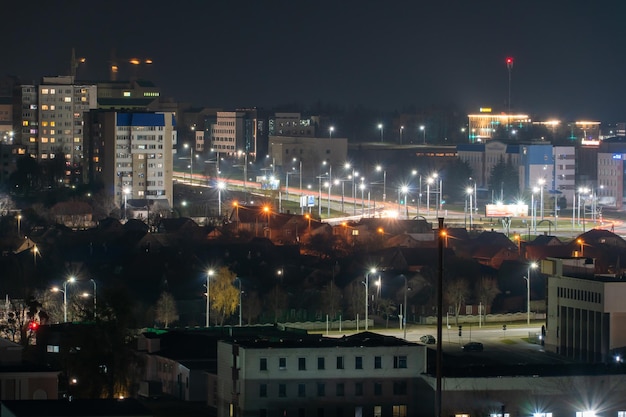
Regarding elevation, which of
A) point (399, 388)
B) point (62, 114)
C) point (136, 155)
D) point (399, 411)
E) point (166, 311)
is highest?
point (62, 114)

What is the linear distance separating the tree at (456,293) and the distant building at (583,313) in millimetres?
3426

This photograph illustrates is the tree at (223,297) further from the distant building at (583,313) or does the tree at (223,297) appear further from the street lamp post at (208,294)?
the distant building at (583,313)

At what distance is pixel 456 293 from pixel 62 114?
31.4 metres

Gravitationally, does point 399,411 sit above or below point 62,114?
below

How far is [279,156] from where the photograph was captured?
2505 inches

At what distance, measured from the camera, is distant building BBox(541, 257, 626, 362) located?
24531mm

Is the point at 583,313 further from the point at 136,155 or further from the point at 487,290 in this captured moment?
the point at 136,155

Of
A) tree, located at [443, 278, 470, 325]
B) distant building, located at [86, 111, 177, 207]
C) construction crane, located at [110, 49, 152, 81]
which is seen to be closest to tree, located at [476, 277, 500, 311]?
tree, located at [443, 278, 470, 325]

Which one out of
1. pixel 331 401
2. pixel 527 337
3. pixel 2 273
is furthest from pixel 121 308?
pixel 2 273

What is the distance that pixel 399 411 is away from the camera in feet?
64.5

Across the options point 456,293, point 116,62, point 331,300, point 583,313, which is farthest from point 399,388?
point 116,62

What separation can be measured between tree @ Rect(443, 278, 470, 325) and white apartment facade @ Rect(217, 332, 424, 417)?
31.4 feet

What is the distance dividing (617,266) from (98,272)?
8198mm

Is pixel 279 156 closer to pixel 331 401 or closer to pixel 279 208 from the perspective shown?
pixel 279 208
